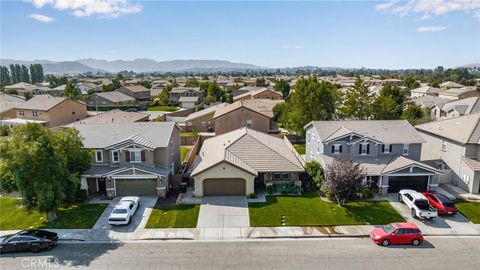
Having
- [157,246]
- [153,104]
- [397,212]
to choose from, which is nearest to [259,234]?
[157,246]

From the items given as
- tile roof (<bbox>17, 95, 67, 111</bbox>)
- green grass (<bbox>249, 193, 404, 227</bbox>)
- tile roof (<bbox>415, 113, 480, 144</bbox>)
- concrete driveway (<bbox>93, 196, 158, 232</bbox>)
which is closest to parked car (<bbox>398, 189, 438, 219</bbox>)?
green grass (<bbox>249, 193, 404, 227</bbox>)

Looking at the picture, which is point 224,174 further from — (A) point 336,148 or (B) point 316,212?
(A) point 336,148

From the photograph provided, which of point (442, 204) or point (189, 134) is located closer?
point (442, 204)

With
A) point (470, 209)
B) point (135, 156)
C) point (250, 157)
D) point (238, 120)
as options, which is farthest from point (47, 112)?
point (470, 209)

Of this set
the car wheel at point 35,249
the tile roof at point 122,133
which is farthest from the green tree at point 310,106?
the car wheel at point 35,249

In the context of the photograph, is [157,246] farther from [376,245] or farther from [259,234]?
[376,245]

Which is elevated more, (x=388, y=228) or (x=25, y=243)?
(x=388, y=228)

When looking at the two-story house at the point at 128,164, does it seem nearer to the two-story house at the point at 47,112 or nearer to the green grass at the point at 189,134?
the green grass at the point at 189,134
